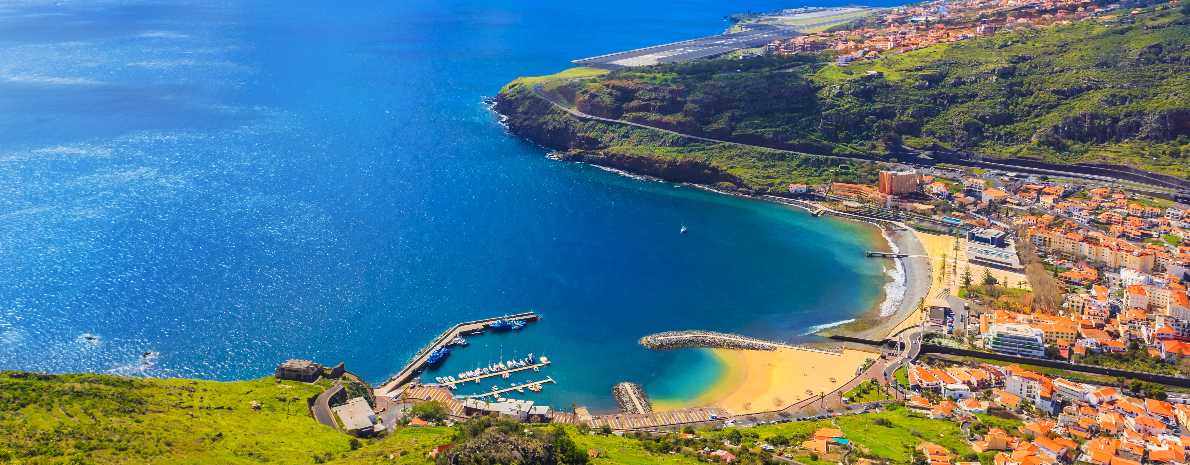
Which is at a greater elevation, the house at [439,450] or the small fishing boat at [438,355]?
the small fishing boat at [438,355]

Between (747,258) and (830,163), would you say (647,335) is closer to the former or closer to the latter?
(747,258)

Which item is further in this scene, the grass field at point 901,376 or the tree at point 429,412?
the grass field at point 901,376

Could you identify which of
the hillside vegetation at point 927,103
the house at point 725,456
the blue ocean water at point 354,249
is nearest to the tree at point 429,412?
the blue ocean water at point 354,249

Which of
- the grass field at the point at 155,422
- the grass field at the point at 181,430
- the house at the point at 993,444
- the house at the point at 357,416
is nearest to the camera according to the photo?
the grass field at the point at 181,430

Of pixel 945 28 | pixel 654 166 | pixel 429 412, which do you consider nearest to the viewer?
pixel 429 412

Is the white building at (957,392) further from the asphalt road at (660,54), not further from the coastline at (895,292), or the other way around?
the asphalt road at (660,54)

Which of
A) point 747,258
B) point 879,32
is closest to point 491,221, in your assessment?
point 747,258

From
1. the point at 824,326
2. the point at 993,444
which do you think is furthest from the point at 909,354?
the point at 993,444

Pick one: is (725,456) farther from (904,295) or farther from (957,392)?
(904,295)
